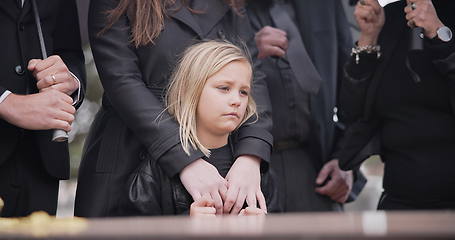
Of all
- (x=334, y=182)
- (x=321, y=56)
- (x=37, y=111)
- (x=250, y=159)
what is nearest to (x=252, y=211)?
(x=250, y=159)

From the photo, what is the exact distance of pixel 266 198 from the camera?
333 cm

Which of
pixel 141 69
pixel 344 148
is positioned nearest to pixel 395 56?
pixel 344 148

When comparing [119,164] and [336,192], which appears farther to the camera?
[336,192]

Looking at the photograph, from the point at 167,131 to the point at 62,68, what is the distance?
1.43 ft

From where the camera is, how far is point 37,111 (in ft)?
9.88

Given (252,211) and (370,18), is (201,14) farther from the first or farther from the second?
(252,211)

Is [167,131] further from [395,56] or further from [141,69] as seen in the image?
Answer: [395,56]

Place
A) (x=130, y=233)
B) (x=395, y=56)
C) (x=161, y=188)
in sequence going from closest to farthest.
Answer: (x=130, y=233), (x=161, y=188), (x=395, y=56)

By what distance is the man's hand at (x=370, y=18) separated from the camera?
3693mm

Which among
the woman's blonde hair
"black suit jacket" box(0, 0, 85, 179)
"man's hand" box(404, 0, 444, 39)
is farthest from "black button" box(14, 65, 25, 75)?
"man's hand" box(404, 0, 444, 39)

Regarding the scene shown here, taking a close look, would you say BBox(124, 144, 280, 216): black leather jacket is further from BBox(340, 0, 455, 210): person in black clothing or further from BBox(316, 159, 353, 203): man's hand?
BBox(316, 159, 353, 203): man's hand

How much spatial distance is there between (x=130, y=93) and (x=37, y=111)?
0.38 metres

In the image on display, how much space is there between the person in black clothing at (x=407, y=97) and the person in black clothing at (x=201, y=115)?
630 mm

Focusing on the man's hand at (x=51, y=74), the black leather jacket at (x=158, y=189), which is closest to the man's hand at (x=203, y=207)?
the black leather jacket at (x=158, y=189)
